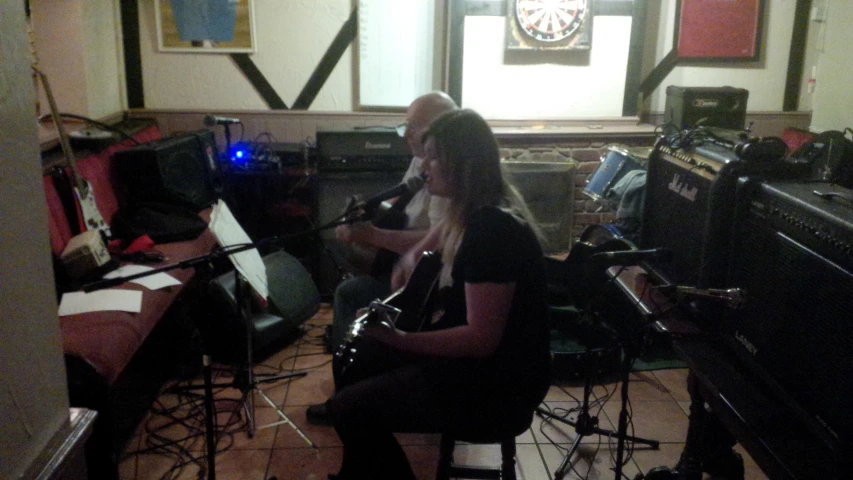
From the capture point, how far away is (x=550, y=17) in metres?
4.50

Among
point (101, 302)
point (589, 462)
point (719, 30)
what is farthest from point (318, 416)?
point (719, 30)

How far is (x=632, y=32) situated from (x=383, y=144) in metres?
1.93

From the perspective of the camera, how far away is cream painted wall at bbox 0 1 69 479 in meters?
1.04

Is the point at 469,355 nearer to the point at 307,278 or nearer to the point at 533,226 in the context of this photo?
the point at 533,226

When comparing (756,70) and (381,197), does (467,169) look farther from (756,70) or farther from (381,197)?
(756,70)

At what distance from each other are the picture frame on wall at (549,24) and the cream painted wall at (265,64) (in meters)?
1.10

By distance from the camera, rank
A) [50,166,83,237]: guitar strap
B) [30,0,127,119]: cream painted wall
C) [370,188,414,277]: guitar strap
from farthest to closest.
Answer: [30,0,127,119]: cream painted wall < [50,166,83,237]: guitar strap < [370,188,414,277]: guitar strap

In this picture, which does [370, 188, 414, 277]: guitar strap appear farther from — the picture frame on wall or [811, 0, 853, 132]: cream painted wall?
[811, 0, 853, 132]: cream painted wall

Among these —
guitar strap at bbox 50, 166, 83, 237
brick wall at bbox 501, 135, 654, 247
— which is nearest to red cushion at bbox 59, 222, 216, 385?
guitar strap at bbox 50, 166, 83, 237

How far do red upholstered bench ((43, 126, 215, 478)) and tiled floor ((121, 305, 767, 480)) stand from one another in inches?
7.3

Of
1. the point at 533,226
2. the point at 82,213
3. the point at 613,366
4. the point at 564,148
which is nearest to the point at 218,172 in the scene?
the point at 82,213

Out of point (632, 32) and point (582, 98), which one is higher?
point (632, 32)

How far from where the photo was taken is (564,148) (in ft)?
15.3

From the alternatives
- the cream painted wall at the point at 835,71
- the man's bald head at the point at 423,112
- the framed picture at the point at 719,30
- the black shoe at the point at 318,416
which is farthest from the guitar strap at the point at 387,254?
the cream painted wall at the point at 835,71
